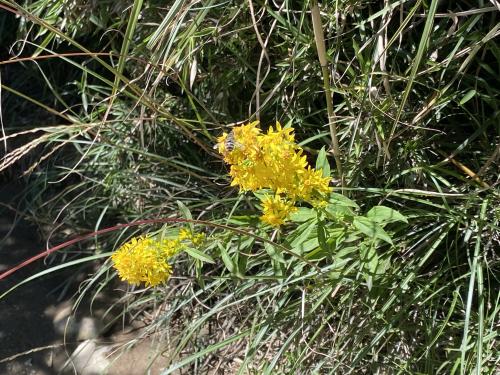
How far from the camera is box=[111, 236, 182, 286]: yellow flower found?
154cm

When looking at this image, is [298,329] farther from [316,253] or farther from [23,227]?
[23,227]

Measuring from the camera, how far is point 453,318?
6.33 ft

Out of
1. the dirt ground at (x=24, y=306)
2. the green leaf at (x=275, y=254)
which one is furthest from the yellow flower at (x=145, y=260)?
the dirt ground at (x=24, y=306)

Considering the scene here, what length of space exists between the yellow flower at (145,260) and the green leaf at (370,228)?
1.26 ft

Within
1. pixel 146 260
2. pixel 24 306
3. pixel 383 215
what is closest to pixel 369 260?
pixel 383 215

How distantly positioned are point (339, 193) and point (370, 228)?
1.10ft

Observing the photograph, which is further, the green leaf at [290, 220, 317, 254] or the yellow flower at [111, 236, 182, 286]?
the green leaf at [290, 220, 317, 254]

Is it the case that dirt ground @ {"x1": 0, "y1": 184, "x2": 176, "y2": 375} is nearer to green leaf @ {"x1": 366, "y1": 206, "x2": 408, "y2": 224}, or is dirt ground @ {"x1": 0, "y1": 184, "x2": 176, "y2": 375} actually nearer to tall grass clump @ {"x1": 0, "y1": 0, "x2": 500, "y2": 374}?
tall grass clump @ {"x1": 0, "y1": 0, "x2": 500, "y2": 374}

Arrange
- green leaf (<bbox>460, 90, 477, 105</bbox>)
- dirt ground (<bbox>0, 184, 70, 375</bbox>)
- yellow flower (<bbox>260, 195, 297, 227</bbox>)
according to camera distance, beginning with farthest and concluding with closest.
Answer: dirt ground (<bbox>0, 184, 70, 375</bbox>)
green leaf (<bbox>460, 90, 477, 105</bbox>)
yellow flower (<bbox>260, 195, 297, 227</bbox>)

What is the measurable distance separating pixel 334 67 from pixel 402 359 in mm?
748

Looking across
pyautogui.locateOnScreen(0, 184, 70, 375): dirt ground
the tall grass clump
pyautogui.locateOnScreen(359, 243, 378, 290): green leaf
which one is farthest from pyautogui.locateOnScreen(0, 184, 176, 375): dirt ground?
pyautogui.locateOnScreen(359, 243, 378, 290): green leaf

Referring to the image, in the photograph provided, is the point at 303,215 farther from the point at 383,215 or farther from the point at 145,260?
the point at 145,260

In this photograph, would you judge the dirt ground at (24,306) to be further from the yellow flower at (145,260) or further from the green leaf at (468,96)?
the green leaf at (468,96)

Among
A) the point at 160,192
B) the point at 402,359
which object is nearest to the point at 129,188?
the point at 160,192
